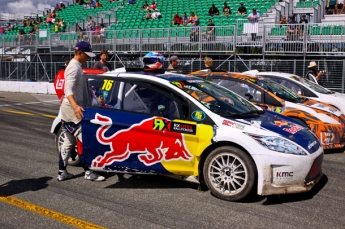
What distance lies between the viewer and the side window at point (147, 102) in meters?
6.01

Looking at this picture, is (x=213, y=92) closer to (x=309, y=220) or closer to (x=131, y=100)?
(x=131, y=100)

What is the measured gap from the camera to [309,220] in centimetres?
497

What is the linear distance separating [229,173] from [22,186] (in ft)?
9.09

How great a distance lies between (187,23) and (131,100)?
57.9ft

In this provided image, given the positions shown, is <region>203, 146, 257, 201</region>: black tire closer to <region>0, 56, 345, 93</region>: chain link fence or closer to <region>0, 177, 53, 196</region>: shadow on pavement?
<region>0, 177, 53, 196</region>: shadow on pavement

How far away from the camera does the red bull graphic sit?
5.83 metres

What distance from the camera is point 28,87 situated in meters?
25.4

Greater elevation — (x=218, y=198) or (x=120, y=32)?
(x=120, y=32)

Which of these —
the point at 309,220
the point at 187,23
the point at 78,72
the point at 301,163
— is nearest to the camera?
the point at 309,220

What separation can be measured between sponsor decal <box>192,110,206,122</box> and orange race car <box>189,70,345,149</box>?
345 centimetres

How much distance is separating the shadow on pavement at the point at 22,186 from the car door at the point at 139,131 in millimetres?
737

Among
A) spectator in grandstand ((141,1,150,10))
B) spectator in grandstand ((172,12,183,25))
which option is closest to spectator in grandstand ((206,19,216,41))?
spectator in grandstand ((172,12,183,25))

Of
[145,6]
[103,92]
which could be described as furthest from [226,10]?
[103,92]

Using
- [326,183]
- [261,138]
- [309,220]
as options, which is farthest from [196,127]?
[326,183]
